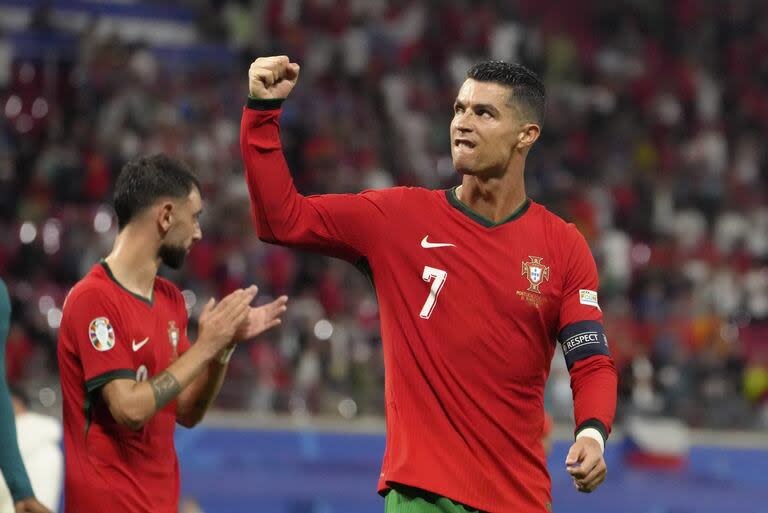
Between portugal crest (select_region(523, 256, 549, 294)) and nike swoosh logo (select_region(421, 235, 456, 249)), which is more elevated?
nike swoosh logo (select_region(421, 235, 456, 249))

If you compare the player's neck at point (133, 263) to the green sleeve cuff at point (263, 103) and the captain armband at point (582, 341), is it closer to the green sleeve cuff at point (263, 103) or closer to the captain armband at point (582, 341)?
the green sleeve cuff at point (263, 103)

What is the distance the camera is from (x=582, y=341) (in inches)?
157

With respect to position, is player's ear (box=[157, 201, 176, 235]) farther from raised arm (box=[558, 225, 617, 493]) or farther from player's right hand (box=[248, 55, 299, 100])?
raised arm (box=[558, 225, 617, 493])

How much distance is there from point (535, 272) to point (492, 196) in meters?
0.32

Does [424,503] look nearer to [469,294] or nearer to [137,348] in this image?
[469,294]

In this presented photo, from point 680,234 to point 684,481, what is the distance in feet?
17.2

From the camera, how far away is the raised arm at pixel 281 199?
372 cm

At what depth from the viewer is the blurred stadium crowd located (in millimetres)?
12836

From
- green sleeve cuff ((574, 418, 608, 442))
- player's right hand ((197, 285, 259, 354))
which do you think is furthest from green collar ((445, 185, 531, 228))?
player's right hand ((197, 285, 259, 354))

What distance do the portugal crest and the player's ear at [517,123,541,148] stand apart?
1.37 ft

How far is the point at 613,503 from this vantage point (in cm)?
1124

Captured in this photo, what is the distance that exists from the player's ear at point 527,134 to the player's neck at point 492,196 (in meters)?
0.13

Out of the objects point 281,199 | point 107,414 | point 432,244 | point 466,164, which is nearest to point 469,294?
point 432,244

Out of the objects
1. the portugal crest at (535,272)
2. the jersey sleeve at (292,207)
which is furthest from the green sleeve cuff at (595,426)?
the jersey sleeve at (292,207)
